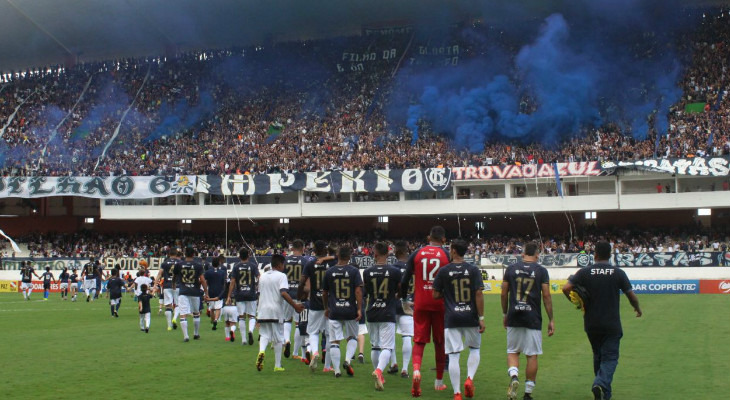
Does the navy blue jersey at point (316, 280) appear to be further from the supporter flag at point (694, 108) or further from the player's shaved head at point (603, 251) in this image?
the supporter flag at point (694, 108)

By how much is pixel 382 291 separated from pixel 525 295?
8.53 feet

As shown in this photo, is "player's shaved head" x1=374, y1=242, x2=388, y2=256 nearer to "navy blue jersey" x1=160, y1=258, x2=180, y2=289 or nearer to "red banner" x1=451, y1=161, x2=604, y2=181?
"navy blue jersey" x1=160, y1=258, x2=180, y2=289

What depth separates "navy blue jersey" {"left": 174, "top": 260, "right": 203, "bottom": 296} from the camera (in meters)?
18.6

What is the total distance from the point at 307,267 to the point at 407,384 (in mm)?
2728

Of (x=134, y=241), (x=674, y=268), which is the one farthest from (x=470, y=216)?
(x=134, y=241)

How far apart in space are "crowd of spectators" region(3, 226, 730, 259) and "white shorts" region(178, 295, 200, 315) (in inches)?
1198

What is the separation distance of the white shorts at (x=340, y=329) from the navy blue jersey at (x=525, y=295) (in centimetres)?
314

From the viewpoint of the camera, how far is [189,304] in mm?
18781

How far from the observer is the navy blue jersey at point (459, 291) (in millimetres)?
10602

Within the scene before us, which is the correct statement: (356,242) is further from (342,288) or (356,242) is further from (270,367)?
(342,288)

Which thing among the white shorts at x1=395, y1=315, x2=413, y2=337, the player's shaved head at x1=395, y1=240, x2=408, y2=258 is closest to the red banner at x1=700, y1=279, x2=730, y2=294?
the white shorts at x1=395, y1=315, x2=413, y2=337

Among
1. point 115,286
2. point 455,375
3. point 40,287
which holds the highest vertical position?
point 115,286

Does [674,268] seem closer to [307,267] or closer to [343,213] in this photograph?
[343,213]

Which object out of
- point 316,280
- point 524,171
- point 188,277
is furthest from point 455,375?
point 524,171
